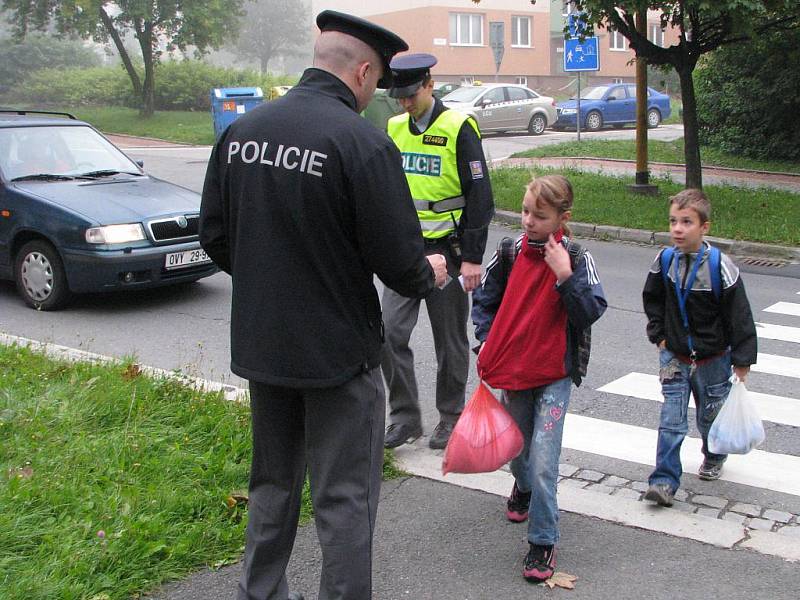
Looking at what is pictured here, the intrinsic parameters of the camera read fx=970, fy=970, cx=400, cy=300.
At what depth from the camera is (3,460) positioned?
14.8ft

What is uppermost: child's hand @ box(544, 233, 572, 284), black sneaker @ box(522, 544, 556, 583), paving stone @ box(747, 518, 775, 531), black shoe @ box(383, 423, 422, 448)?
child's hand @ box(544, 233, 572, 284)

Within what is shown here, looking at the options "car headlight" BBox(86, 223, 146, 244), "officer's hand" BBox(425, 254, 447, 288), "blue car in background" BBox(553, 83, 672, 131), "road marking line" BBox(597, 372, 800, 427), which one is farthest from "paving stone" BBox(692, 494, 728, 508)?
"blue car in background" BBox(553, 83, 672, 131)

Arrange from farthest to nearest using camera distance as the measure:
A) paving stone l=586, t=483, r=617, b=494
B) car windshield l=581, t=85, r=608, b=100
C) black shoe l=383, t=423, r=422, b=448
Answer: car windshield l=581, t=85, r=608, b=100 < black shoe l=383, t=423, r=422, b=448 < paving stone l=586, t=483, r=617, b=494

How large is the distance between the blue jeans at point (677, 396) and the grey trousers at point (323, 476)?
1.86 metres

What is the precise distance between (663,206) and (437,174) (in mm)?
9416

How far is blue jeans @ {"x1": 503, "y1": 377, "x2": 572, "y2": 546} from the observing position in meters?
3.76

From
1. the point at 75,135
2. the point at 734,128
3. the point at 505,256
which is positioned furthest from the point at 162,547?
the point at 734,128

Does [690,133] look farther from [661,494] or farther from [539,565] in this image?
[539,565]

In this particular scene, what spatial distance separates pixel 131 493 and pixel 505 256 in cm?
190

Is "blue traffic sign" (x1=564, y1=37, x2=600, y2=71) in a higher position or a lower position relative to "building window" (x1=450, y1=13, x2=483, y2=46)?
lower

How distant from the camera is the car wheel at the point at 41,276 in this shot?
8.39 meters

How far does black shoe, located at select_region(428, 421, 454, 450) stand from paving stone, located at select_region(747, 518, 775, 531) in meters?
1.58

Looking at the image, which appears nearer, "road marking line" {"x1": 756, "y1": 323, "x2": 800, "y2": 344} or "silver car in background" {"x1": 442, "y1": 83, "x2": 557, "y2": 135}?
"road marking line" {"x1": 756, "y1": 323, "x2": 800, "y2": 344}

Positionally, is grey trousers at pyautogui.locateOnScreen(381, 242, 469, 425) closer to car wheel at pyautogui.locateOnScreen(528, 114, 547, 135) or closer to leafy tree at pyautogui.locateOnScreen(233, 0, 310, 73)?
car wheel at pyautogui.locateOnScreen(528, 114, 547, 135)
